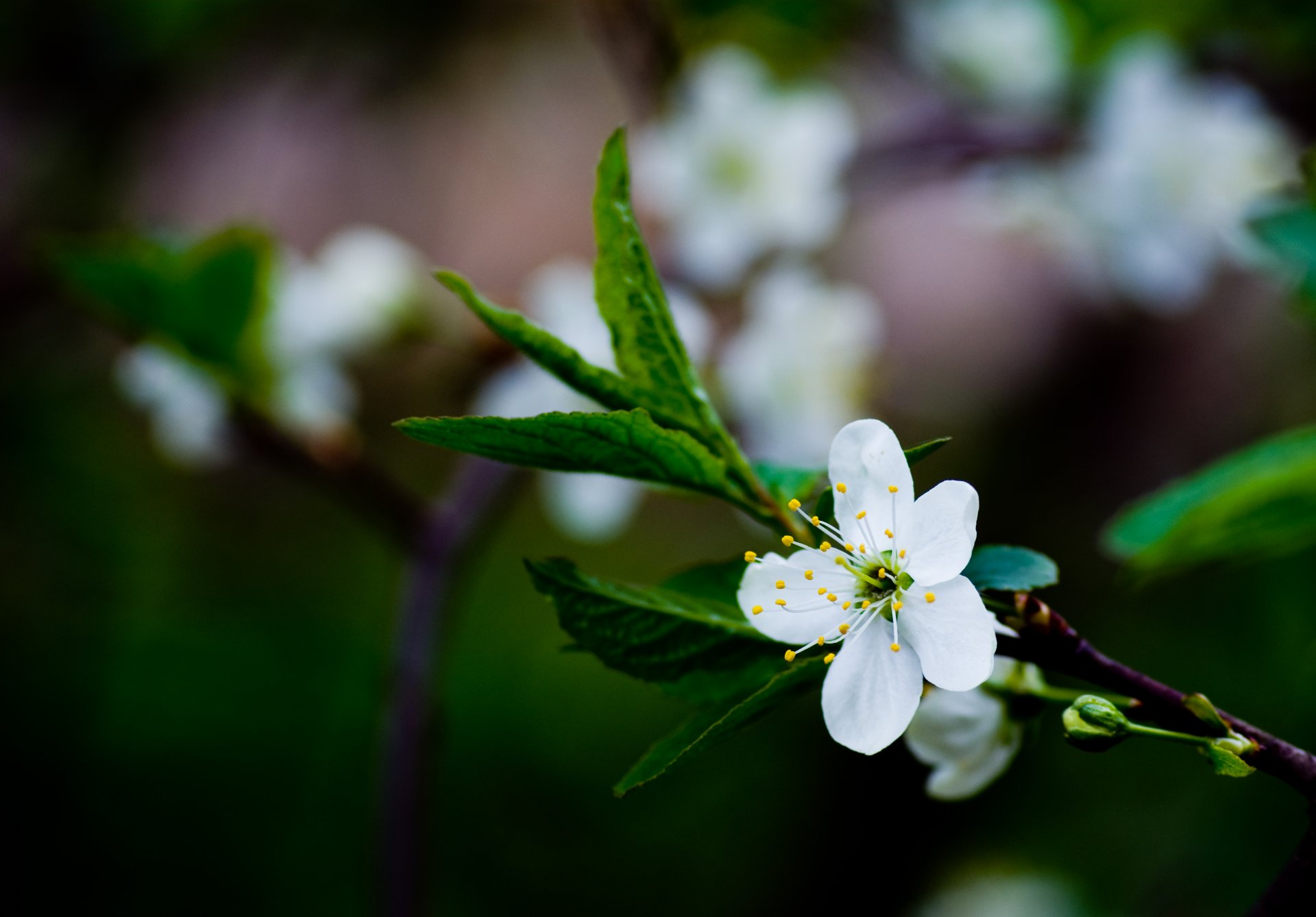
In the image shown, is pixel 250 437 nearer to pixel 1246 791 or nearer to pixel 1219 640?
pixel 1246 791

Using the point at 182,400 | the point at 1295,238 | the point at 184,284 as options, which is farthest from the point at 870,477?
the point at 182,400

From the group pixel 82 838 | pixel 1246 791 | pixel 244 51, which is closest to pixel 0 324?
pixel 244 51

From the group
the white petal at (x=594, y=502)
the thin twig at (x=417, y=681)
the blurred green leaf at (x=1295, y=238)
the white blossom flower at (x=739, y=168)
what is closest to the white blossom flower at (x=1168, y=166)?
Result: the white blossom flower at (x=739, y=168)

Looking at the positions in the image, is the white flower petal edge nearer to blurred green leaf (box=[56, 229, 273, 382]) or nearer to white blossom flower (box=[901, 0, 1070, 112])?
blurred green leaf (box=[56, 229, 273, 382])

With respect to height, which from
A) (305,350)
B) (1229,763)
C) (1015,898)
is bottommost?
(1015,898)

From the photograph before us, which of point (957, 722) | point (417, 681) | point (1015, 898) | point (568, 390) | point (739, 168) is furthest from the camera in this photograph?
point (1015, 898)

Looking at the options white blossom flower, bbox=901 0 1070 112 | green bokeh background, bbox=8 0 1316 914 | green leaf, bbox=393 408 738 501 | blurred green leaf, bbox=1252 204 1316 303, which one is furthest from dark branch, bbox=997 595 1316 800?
white blossom flower, bbox=901 0 1070 112

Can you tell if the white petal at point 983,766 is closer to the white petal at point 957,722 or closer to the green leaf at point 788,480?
the white petal at point 957,722

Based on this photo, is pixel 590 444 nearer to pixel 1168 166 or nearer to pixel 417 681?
pixel 417 681
